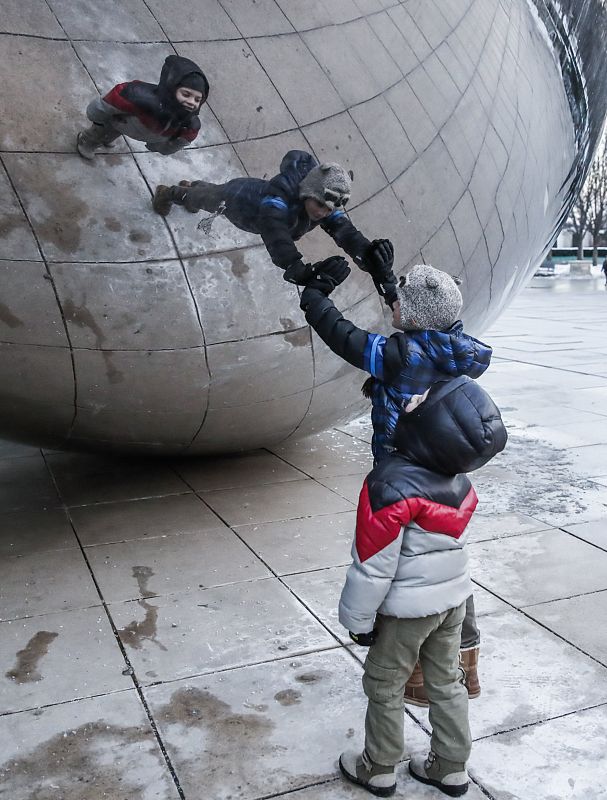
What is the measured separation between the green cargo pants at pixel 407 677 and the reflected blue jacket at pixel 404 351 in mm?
725

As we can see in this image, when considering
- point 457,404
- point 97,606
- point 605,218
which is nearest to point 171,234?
point 97,606

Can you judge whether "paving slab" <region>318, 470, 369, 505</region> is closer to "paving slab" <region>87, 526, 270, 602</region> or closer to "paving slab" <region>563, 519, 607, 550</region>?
"paving slab" <region>87, 526, 270, 602</region>

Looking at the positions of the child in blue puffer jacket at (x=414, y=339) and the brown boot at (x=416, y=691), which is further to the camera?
the brown boot at (x=416, y=691)

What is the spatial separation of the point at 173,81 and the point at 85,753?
8.91 feet

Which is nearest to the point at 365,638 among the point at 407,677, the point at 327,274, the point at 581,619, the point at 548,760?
the point at 407,677

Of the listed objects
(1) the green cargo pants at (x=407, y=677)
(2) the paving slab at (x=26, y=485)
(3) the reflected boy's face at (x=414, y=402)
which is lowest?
(2) the paving slab at (x=26, y=485)

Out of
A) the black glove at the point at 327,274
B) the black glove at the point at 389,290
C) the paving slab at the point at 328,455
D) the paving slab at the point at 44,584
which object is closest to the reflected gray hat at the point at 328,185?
the black glove at the point at 389,290

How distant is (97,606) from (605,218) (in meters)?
61.0

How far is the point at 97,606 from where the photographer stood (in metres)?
4.21

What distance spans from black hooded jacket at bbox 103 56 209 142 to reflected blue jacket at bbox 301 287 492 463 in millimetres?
1426

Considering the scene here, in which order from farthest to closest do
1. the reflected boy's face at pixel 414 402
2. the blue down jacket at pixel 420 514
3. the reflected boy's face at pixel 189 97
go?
the reflected boy's face at pixel 189 97
the reflected boy's face at pixel 414 402
the blue down jacket at pixel 420 514

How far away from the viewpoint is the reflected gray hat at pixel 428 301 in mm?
2707

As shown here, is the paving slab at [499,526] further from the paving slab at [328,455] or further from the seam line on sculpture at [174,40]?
the seam line on sculpture at [174,40]

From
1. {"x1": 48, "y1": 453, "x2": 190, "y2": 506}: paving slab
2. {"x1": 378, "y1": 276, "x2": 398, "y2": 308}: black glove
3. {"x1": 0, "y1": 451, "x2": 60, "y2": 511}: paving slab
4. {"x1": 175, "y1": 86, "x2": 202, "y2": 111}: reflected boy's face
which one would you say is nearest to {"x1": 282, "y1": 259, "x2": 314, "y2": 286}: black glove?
{"x1": 378, "y1": 276, "x2": 398, "y2": 308}: black glove
